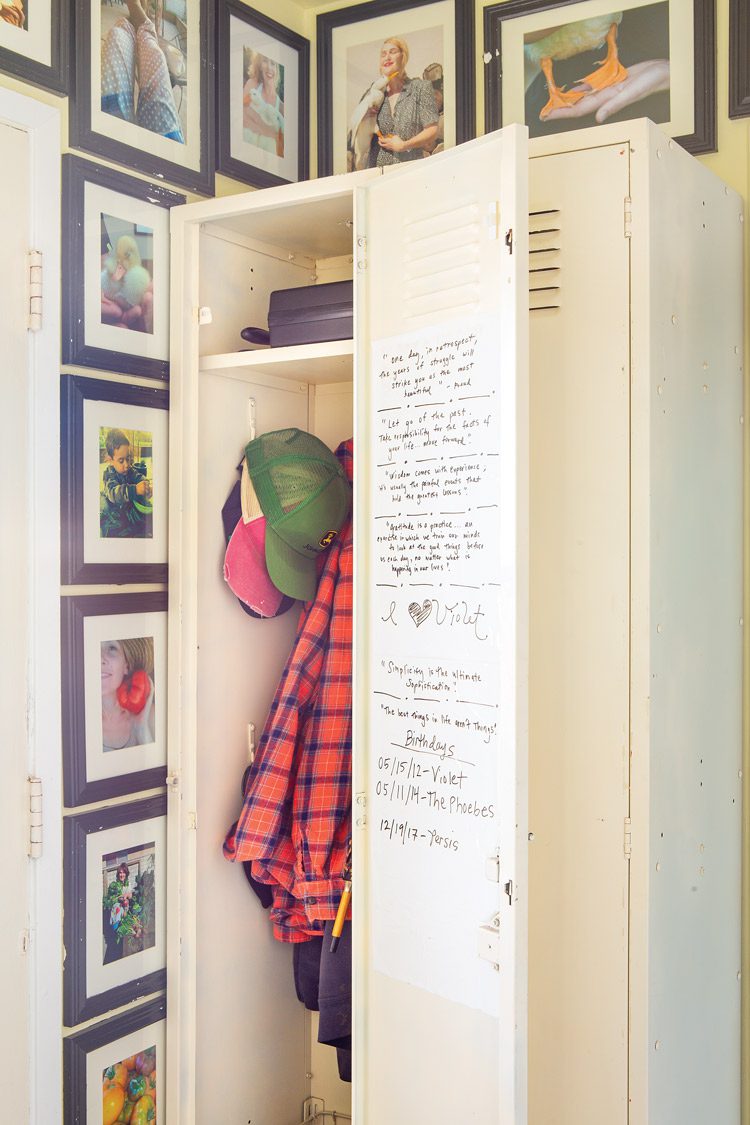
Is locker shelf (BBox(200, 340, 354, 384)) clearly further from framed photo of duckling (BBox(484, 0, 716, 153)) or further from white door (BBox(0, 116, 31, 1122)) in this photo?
Result: framed photo of duckling (BBox(484, 0, 716, 153))

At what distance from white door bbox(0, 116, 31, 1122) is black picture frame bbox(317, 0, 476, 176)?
89 cm

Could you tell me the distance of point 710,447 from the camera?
194cm

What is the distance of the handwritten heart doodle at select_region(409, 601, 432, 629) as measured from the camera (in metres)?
1.69

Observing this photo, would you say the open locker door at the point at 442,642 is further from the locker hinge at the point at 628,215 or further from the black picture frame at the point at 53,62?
the black picture frame at the point at 53,62

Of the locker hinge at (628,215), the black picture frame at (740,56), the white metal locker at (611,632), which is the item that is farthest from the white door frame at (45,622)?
the black picture frame at (740,56)

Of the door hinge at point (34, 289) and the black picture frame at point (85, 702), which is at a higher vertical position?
the door hinge at point (34, 289)

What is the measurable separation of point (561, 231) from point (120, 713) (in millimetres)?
1187

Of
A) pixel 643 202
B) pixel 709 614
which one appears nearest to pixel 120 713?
pixel 709 614

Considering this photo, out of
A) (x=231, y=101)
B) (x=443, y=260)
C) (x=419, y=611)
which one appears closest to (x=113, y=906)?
(x=419, y=611)

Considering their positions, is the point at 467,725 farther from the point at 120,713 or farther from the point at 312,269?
the point at 312,269

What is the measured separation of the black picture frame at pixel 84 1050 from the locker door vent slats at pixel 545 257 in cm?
152

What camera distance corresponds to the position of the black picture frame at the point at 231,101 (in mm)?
2240

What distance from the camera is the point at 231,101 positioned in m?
2.27

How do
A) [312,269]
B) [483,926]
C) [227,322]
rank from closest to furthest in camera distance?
[483,926], [227,322], [312,269]
